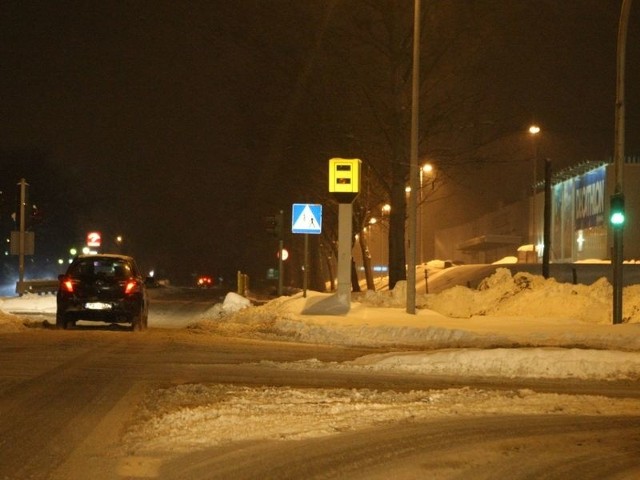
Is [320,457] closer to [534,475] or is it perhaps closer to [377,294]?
[534,475]

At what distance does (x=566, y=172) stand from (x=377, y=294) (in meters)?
43.1

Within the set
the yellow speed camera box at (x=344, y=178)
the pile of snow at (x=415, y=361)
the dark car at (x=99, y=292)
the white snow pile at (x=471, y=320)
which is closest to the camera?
the pile of snow at (x=415, y=361)

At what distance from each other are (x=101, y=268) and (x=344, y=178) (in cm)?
675

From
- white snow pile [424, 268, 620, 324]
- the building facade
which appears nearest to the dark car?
white snow pile [424, 268, 620, 324]

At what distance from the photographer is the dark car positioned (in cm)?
2108

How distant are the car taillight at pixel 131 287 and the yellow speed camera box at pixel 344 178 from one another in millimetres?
5856

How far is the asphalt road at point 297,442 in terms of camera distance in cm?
739

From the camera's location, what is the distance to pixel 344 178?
81.1 ft

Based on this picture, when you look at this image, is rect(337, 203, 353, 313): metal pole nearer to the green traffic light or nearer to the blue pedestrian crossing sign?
the blue pedestrian crossing sign

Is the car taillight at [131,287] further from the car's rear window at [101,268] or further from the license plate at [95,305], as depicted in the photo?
the license plate at [95,305]

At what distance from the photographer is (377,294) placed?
100 feet

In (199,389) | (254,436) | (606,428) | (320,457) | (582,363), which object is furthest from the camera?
(582,363)

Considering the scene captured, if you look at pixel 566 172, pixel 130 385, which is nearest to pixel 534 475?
pixel 130 385

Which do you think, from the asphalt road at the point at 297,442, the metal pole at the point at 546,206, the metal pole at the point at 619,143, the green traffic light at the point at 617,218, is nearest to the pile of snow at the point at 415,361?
the asphalt road at the point at 297,442
